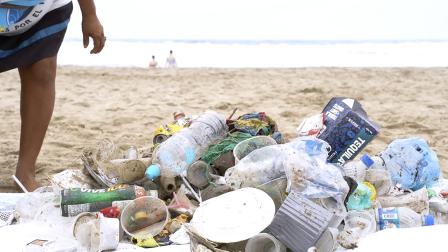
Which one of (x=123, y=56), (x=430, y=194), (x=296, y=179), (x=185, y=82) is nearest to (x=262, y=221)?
(x=296, y=179)

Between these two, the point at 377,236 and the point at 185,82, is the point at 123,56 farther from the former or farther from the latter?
the point at 377,236

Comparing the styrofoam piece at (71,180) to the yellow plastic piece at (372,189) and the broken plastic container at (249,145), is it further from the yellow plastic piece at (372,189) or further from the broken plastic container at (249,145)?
the yellow plastic piece at (372,189)

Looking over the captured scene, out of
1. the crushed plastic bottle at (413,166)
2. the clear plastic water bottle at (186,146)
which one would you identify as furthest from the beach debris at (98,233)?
the crushed plastic bottle at (413,166)

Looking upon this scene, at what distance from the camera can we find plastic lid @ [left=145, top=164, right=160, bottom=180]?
7.00 feet

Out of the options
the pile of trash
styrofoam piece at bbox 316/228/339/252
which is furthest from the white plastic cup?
styrofoam piece at bbox 316/228/339/252

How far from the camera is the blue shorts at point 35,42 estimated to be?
240 centimetres

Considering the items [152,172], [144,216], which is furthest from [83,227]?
[152,172]

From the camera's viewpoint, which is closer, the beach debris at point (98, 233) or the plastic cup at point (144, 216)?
the beach debris at point (98, 233)

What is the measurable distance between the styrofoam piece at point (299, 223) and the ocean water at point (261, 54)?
1496 centimetres

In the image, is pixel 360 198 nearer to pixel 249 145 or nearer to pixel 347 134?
pixel 347 134

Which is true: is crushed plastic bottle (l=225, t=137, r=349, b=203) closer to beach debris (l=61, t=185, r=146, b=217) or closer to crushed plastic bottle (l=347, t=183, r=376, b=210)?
crushed plastic bottle (l=347, t=183, r=376, b=210)

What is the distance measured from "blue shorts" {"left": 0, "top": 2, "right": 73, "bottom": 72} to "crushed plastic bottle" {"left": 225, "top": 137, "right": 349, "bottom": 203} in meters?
1.21

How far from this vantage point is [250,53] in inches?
848

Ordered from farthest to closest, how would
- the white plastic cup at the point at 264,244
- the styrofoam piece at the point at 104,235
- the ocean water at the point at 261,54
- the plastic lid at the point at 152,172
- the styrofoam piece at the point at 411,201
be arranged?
the ocean water at the point at 261,54 → the plastic lid at the point at 152,172 → the styrofoam piece at the point at 411,201 → the styrofoam piece at the point at 104,235 → the white plastic cup at the point at 264,244
